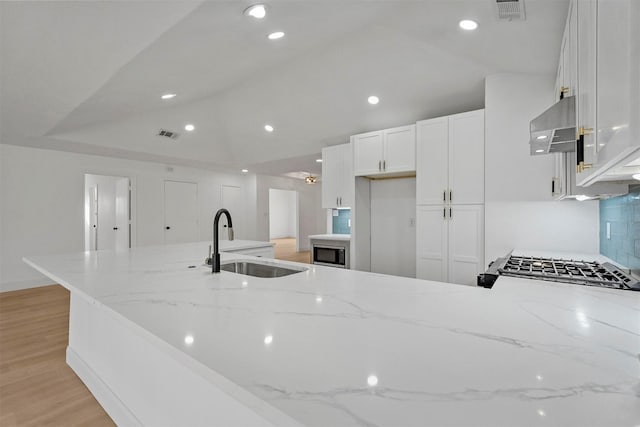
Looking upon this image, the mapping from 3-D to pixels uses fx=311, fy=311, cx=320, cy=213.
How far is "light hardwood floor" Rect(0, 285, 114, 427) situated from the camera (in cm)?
191

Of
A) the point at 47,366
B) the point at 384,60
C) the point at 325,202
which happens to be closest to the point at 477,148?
the point at 384,60

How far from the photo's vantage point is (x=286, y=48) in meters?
3.41

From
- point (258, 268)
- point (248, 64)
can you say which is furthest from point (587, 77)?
point (248, 64)

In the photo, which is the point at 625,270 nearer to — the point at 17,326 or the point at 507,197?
the point at 507,197

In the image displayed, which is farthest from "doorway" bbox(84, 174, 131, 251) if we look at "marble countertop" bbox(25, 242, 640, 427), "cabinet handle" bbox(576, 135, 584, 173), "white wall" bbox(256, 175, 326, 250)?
"cabinet handle" bbox(576, 135, 584, 173)

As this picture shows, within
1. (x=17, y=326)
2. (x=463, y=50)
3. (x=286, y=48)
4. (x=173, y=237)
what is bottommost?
(x=17, y=326)

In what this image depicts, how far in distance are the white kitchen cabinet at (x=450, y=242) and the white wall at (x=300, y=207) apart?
18.4ft

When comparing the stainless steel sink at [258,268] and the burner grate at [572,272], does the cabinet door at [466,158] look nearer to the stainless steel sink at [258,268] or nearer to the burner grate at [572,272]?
the burner grate at [572,272]

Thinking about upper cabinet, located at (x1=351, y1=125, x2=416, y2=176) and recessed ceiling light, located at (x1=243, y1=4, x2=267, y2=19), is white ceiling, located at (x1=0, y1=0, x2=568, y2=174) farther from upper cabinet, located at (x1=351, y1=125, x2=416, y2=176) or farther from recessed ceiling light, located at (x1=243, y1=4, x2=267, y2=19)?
upper cabinet, located at (x1=351, y1=125, x2=416, y2=176)

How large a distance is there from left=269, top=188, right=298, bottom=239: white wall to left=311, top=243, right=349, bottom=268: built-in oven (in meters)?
9.31

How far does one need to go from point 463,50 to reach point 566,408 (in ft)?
10.7

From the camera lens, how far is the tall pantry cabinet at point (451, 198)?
3291mm

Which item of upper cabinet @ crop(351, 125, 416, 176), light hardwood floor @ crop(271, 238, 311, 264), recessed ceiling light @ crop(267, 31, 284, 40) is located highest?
recessed ceiling light @ crop(267, 31, 284, 40)

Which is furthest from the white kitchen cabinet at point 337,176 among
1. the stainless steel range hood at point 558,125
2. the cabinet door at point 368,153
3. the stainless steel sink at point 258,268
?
the stainless steel range hood at point 558,125
